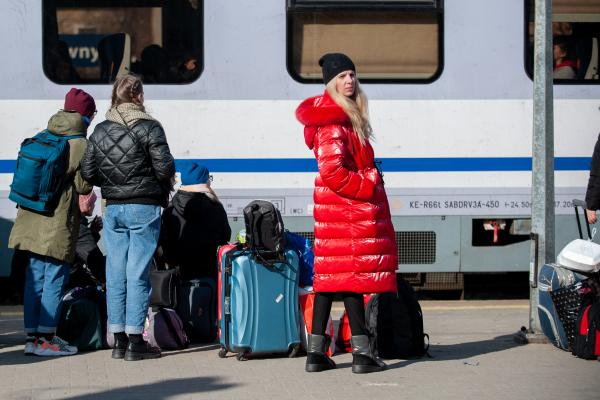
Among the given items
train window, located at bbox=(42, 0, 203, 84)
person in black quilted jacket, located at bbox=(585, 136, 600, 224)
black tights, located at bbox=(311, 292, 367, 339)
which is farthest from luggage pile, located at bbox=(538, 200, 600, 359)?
train window, located at bbox=(42, 0, 203, 84)

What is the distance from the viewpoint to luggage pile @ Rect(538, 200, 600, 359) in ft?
23.1

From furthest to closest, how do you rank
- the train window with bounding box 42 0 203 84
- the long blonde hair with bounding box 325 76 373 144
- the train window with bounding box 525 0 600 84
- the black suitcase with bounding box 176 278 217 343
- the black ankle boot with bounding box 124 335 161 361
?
the train window with bounding box 525 0 600 84 < the train window with bounding box 42 0 203 84 < the black suitcase with bounding box 176 278 217 343 < the black ankle boot with bounding box 124 335 161 361 < the long blonde hair with bounding box 325 76 373 144

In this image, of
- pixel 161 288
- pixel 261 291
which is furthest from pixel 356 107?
pixel 161 288

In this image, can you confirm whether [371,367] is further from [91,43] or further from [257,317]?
[91,43]

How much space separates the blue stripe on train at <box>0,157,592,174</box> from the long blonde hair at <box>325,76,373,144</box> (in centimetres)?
272

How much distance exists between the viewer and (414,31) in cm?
962

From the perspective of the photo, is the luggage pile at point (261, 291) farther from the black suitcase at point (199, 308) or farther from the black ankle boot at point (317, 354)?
the black suitcase at point (199, 308)

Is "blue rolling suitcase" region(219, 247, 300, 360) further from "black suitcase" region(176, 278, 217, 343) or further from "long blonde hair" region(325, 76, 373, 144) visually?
"long blonde hair" region(325, 76, 373, 144)

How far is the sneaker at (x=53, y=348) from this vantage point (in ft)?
24.0

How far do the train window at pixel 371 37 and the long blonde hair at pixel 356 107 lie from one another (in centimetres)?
281

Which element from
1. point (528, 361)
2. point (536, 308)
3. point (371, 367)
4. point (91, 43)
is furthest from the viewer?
point (91, 43)

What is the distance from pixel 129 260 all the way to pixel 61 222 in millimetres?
529

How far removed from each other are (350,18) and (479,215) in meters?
1.87

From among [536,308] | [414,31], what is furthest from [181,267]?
[414,31]
